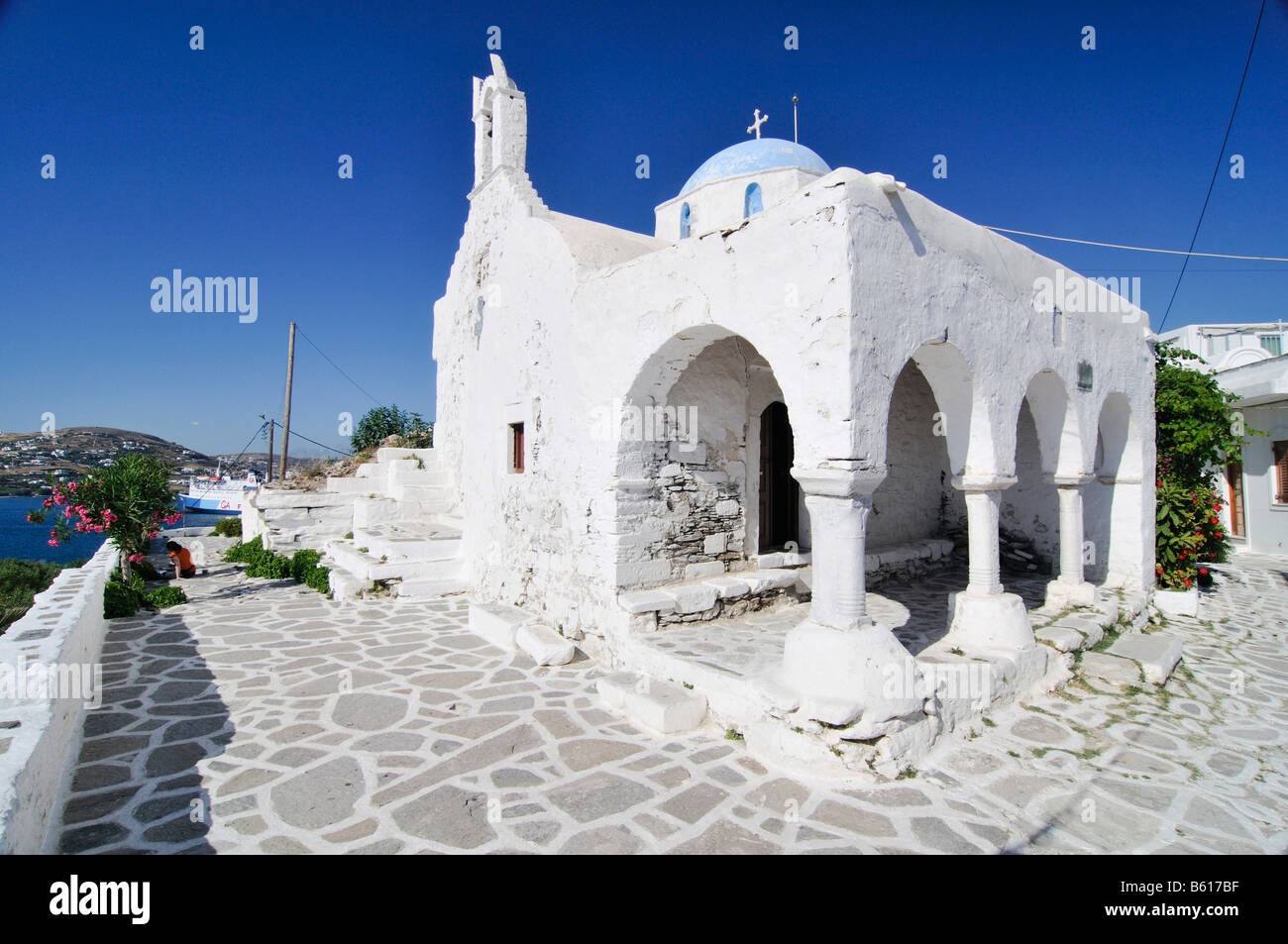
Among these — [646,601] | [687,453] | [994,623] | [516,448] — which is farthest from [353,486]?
[994,623]

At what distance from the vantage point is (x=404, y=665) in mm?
5711

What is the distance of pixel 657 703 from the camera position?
422 cm

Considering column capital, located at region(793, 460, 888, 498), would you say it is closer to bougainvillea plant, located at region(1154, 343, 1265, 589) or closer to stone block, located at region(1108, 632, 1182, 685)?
stone block, located at region(1108, 632, 1182, 685)

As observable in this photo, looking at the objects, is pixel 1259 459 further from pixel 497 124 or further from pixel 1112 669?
pixel 497 124

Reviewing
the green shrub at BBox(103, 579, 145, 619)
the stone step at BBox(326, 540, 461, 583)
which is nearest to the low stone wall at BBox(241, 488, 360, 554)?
the stone step at BBox(326, 540, 461, 583)

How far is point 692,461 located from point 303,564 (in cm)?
706

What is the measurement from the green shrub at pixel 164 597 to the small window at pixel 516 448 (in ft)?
15.8

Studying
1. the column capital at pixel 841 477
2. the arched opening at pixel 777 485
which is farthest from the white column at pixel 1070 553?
the column capital at pixel 841 477

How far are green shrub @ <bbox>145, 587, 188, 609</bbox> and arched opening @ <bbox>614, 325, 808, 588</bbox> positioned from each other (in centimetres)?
644

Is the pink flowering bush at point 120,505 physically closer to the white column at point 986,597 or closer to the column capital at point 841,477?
the column capital at point 841,477

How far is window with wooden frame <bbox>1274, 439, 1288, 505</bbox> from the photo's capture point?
13.3 m

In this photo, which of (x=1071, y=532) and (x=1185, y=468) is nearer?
(x=1071, y=532)

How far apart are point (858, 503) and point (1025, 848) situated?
1910mm

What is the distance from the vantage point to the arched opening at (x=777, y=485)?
7387mm
